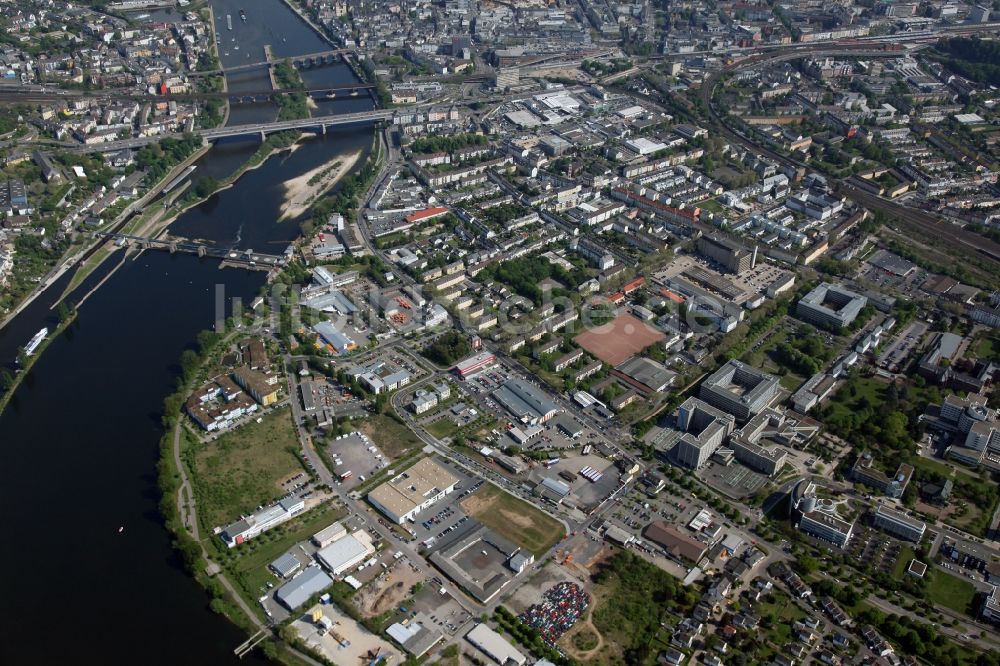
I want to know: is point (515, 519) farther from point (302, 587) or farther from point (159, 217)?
point (159, 217)

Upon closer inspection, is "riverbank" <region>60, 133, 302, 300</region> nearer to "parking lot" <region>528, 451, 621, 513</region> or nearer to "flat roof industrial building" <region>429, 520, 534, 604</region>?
"flat roof industrial building" <region>429, 520, 534, 604</region>

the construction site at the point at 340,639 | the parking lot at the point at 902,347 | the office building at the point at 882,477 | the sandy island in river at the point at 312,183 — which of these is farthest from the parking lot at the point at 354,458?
the parking lot at the point at 902,347

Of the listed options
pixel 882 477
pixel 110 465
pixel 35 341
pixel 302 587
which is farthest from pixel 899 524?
pixel 35 341

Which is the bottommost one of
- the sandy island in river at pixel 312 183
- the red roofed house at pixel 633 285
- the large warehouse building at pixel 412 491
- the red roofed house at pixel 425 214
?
the red roofed house at pixel 633 285

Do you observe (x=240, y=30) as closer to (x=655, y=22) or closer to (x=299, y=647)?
(x=655, y=22)

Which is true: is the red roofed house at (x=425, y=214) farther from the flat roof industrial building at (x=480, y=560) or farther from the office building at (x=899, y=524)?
the office building at (x=899, y=524)

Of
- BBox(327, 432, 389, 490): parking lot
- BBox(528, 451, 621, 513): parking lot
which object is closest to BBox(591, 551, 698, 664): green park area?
BBox(528, 451, 621, 513): parking lot

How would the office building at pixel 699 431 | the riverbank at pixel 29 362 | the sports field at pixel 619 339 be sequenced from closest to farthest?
the office building at pixel 699 431, the riverbank at pixel 29 362, the sports field at pixel 619 339
